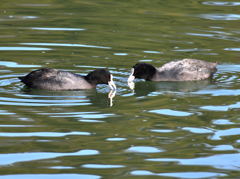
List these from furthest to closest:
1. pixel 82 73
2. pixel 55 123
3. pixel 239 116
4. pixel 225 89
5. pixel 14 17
→ pixel 14 17, pixel 82 73, pixel 225 89, pixel 239 116, pixel 55 123

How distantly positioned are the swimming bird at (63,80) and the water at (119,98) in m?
0.16

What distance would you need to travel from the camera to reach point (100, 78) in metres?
12.2

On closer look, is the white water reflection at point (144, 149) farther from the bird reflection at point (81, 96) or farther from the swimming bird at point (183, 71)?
the swimming bird at point (183, 71)

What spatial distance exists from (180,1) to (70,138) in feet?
42.9

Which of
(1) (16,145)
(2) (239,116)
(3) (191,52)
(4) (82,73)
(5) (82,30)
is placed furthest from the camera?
(5) (82,30)

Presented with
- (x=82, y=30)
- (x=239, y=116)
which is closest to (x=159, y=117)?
(x=239, y=116)

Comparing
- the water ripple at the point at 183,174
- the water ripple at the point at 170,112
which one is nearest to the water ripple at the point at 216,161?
the water ripple at the point at 183,174

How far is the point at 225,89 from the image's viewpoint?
12.3 m

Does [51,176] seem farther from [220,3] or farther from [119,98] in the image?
[220,3]

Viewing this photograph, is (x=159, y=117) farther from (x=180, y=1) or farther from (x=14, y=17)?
(x=180, y=1)

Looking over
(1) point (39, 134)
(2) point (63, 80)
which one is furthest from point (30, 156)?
(2) point (63, 80)

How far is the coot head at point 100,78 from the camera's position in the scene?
40.1 ft

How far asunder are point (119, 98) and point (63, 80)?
1.17m

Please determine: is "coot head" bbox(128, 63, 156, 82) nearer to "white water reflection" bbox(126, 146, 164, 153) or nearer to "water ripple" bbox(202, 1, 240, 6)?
"white water reflection" bbox(126, 146, 164, 153)
